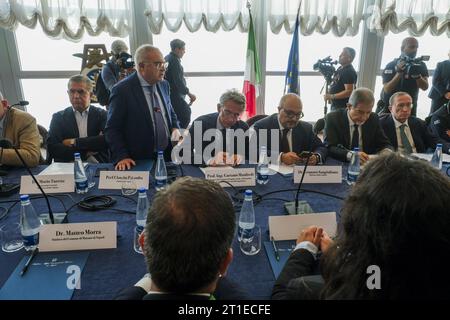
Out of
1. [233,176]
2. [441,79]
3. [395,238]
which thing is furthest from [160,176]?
[441,79]

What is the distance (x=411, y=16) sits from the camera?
4734 mm

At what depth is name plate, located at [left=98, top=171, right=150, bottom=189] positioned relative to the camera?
5.78ft

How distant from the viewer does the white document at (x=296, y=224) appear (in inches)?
50.8

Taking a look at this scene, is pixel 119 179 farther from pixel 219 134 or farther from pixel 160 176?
pixel 219 134

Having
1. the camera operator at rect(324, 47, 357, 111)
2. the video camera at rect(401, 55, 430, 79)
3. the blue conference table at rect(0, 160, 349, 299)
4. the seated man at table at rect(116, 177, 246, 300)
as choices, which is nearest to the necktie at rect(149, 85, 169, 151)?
the blue conference table at rect(0, 160, 349, 299)

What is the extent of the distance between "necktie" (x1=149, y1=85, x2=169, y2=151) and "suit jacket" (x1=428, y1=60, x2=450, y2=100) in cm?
378

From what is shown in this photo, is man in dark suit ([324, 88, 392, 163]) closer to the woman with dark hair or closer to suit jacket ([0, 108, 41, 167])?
the woman with dark hair

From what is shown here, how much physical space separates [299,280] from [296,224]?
1.21 feet

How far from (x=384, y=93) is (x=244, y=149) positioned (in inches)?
108

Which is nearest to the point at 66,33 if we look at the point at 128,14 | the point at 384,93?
the point at 128,14

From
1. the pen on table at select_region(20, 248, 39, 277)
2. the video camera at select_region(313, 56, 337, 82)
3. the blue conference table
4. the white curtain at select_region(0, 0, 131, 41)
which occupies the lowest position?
the blue conference table

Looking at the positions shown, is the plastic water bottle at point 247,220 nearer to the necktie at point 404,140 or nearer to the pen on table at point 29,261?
the pen on table at point 29,261

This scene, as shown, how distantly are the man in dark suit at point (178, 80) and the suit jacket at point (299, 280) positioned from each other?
3493mm
